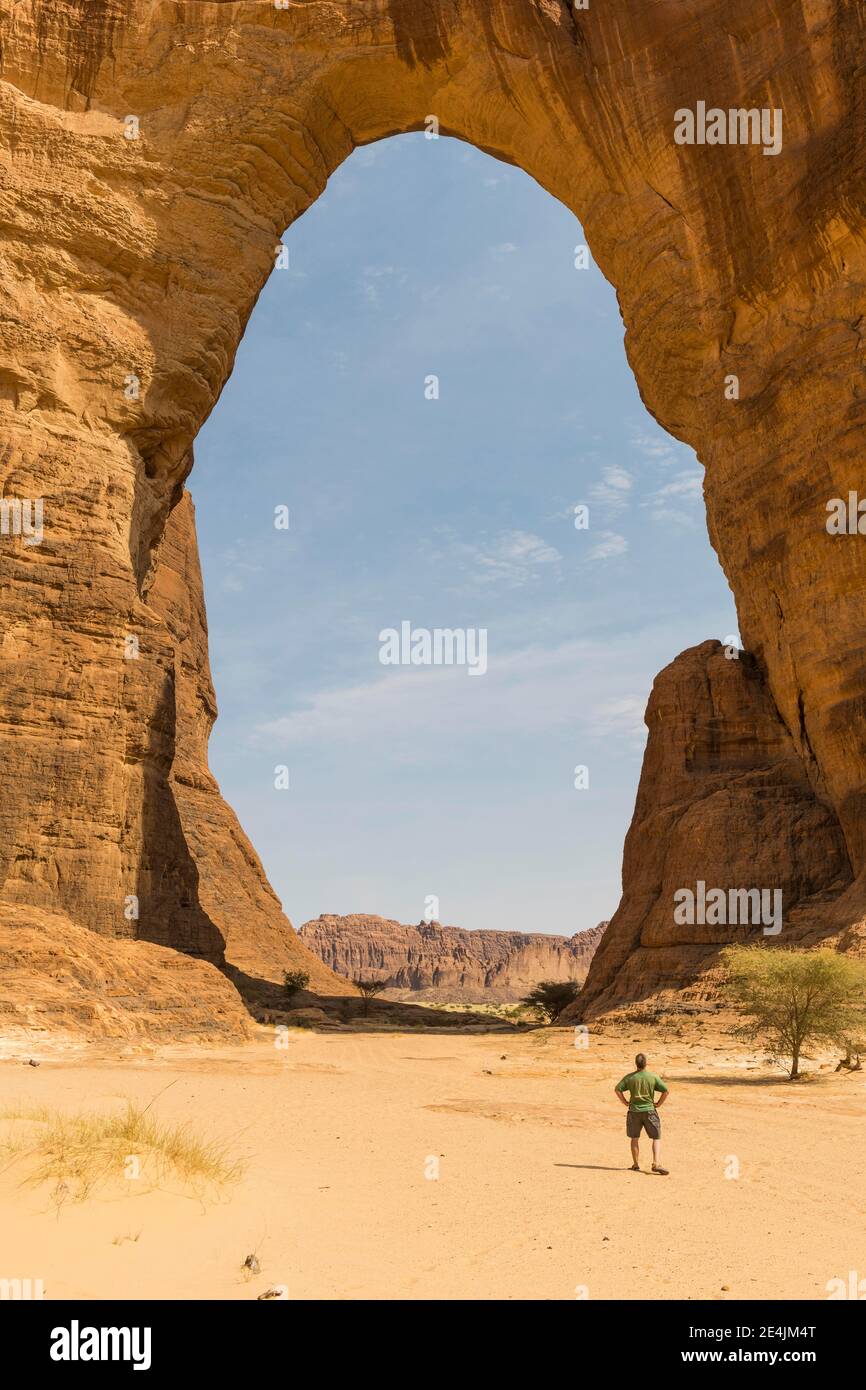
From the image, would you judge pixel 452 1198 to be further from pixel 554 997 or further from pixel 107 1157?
pixel 554 997

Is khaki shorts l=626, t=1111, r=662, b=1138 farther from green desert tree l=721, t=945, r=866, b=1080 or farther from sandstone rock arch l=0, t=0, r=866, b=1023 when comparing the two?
sandstone rock arch l=0, t=0, r=866, b=1023

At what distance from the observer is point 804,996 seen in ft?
53.7

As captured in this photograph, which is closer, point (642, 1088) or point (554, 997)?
point (642, 1088)

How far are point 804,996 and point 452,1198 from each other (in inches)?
459

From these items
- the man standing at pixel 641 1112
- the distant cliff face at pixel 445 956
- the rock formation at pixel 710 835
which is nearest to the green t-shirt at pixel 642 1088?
the man standing at pixel 641 1112

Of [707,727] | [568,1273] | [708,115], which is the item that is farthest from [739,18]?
[568,1273]

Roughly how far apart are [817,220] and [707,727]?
50.4 ft

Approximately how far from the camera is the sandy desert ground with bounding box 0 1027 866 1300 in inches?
178

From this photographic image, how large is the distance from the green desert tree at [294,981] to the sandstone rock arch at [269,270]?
665 inches

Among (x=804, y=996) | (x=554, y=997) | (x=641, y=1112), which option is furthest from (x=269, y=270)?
(x=554, y=997)

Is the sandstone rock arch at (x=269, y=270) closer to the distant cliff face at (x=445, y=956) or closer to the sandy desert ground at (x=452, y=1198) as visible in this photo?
the sandy desert ground at (x=452, y=1198)

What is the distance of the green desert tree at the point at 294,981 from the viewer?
40672mm

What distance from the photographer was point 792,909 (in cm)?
2506

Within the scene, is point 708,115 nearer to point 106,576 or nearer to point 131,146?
point 131,146
